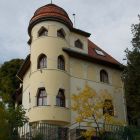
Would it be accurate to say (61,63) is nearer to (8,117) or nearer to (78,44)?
(78,44)

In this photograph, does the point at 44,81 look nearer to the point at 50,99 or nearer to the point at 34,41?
the point at 50,99

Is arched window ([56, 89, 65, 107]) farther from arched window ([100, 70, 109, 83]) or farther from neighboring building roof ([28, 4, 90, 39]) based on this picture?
neighboring building roof ([28, 4, 90, 39])

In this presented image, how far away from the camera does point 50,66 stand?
35531mm

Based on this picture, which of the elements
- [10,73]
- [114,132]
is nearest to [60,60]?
[114,132]

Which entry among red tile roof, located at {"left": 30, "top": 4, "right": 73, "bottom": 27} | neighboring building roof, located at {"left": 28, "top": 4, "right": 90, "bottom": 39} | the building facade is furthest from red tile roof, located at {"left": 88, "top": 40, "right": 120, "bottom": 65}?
red tile roof, located at {"left": 30, "top": 4, "right": 73, "bottom": 27}

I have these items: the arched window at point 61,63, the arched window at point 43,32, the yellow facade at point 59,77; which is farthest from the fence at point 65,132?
the arched window at point 43,32

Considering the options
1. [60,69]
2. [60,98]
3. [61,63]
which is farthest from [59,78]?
[61,63]

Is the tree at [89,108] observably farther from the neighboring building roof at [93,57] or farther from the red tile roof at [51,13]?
the red tile roof at [51,13]

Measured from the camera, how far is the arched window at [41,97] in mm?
34812

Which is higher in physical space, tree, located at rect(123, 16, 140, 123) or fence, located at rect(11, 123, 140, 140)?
tree, located at rect(123, 16, 140, 123)

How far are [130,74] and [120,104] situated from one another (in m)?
5.26

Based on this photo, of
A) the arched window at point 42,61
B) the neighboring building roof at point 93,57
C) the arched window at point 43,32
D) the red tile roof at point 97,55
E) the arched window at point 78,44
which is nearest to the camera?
the arched window at point 42,61

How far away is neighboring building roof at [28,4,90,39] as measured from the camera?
36.8 metres

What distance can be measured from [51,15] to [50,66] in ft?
16.4
